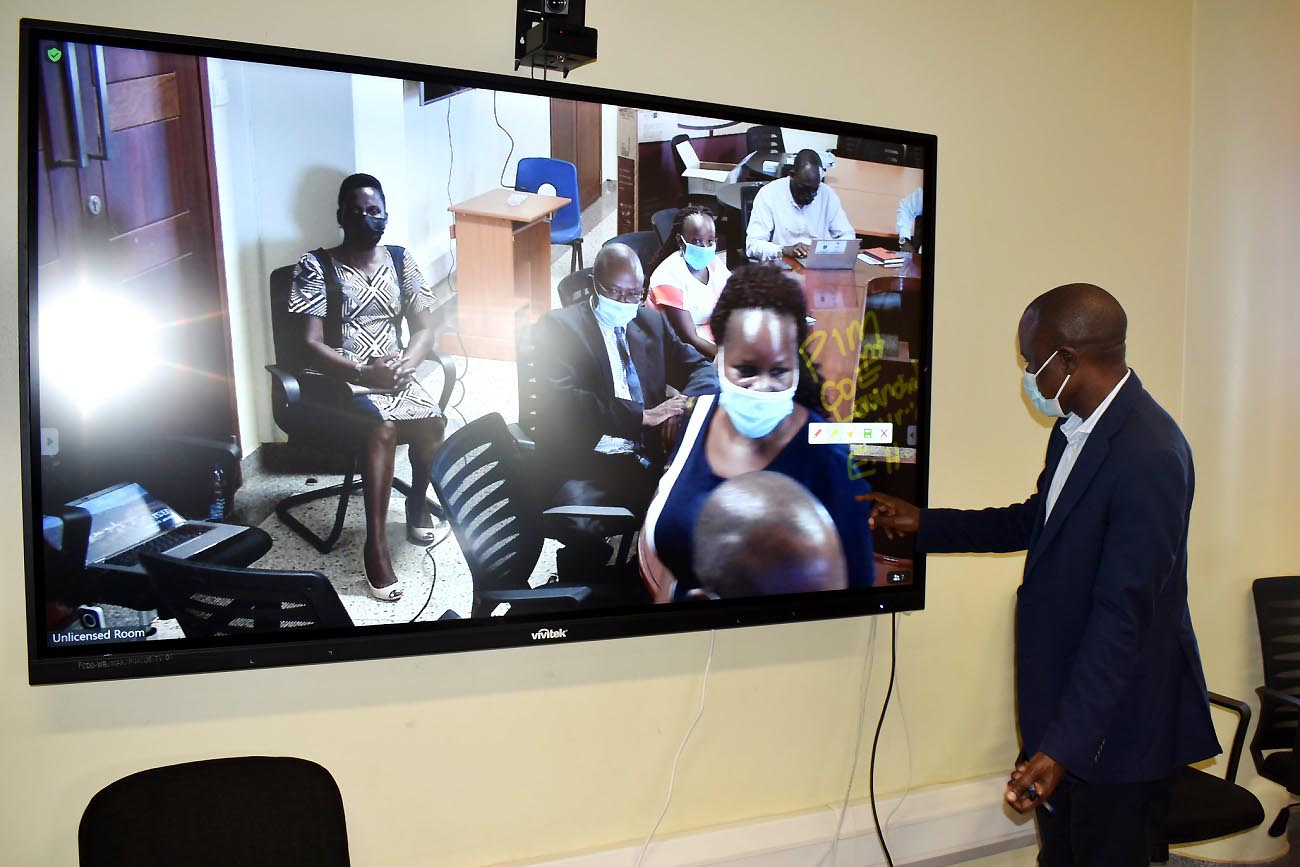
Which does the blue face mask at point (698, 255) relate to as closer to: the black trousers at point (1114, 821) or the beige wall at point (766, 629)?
the beige wall at point (766, 629)

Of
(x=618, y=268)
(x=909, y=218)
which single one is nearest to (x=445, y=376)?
(x=618, y=268)

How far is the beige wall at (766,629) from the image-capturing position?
1.97m

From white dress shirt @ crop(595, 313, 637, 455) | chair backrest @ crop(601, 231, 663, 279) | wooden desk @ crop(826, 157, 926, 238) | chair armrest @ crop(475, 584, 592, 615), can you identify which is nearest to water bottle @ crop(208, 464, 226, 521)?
chair armrest @ crop(475, 584, 592, 615)

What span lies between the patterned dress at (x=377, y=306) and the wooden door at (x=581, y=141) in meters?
0.45

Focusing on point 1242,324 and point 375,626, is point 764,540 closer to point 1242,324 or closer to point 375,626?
point 375,626

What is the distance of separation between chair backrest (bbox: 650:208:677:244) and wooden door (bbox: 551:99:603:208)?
0.51ft

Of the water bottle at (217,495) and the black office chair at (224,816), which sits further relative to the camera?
the water bottle at (217,495)

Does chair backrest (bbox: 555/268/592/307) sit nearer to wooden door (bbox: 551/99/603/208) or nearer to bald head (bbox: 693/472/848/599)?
wooden door (bbox: 551/99/603/208)

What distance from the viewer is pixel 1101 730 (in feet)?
6.25

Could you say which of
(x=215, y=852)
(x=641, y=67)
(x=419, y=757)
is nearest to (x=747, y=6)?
(x=641, y=67)

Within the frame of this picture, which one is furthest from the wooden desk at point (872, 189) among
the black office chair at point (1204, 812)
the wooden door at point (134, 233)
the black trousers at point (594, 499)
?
the black office chair at point (1204, 812)

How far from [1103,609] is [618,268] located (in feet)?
4.37

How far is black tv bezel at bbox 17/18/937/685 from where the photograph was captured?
5.58ft

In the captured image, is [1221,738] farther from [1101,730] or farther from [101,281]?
[101,281]
